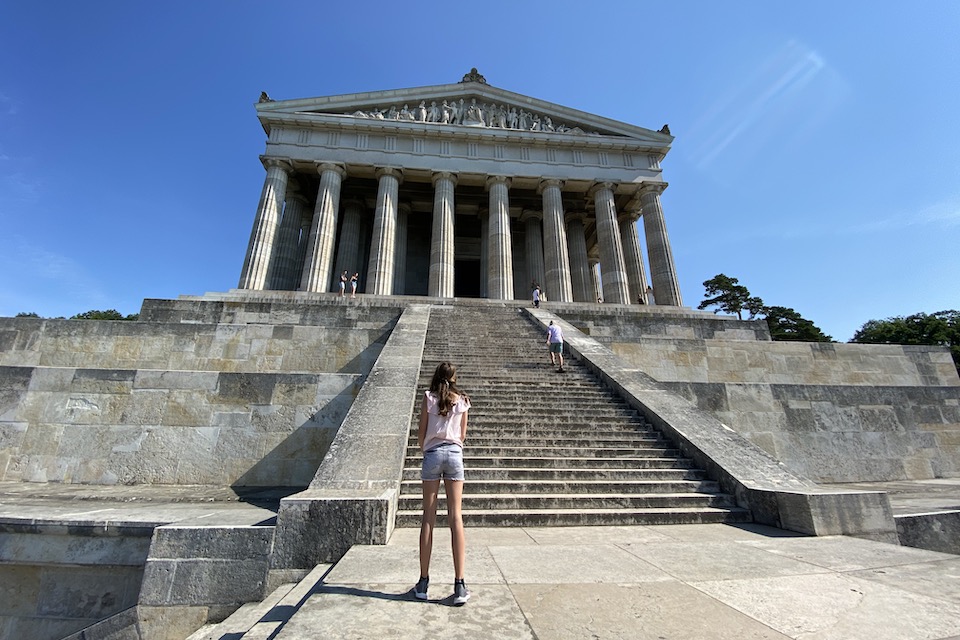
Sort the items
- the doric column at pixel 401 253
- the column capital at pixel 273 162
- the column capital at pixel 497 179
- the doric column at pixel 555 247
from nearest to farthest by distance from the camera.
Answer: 1. the doric column at pixel 555 247
2. the column capital at pixel 273 162
3. the doric column at pixel 401 253
4. the column capital at pixel 497 179

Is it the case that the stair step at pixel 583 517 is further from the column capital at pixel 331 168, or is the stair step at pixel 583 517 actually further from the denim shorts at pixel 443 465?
the column capital at pixel 331 168

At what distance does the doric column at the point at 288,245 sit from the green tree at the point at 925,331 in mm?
62409

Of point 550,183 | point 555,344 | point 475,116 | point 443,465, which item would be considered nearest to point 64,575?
point 443,465

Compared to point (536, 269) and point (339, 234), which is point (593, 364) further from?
point (339, 234)

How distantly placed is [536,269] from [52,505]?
2632cm

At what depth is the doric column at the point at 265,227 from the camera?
72.1 feet

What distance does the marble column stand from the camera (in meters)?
24.4

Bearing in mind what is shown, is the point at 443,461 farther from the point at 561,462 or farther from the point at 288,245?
the point at 288,245

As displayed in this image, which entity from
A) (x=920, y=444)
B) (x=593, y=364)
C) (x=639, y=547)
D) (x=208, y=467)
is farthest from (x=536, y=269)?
(x=639, y=547)

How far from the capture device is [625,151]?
28172 millimetres

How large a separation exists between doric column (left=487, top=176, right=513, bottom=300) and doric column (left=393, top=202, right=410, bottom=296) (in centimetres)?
599

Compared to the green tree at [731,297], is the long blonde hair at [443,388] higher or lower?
lower

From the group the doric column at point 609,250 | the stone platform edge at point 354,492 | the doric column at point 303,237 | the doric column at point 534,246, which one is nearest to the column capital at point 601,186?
the doric column at point 609,250

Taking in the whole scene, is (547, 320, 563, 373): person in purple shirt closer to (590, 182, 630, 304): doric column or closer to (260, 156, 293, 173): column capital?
(590, 182, 630, 304): doric column
